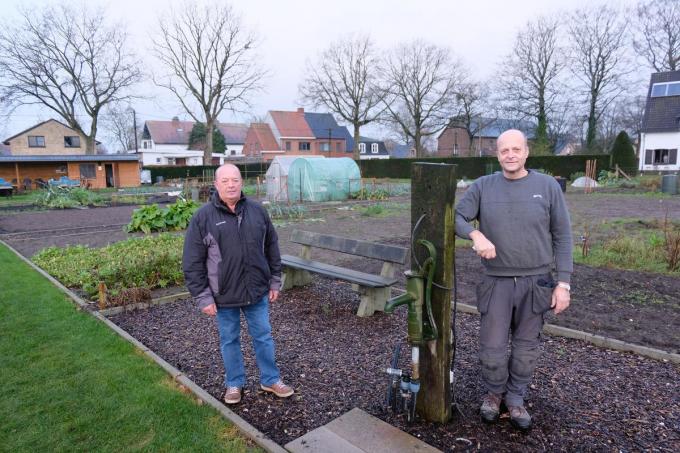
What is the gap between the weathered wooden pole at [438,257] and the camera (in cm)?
275

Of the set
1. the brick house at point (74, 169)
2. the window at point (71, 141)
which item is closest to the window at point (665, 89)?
the brick house at point (74, 169)

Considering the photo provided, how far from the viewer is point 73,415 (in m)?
3.33

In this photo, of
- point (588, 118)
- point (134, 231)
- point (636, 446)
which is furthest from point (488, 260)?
point (588, 118)

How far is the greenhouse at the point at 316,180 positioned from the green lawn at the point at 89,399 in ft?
59.4

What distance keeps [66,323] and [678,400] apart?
226 inches

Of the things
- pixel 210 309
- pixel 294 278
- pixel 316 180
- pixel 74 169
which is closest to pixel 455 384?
pixel 210 309

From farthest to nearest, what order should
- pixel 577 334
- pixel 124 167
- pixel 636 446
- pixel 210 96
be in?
1. pixel 210 96
2. pixel 124 167
3. pixel 577 334
4. pixel 636 446

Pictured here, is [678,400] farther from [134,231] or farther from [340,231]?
[134,231]

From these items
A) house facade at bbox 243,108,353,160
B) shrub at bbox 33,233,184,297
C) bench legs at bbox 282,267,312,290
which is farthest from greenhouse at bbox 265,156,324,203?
house facade at bbox 243,108,353,160

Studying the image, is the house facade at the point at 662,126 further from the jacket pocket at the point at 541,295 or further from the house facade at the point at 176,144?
the house facade at the point at 176,144

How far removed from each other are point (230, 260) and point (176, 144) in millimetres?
72188

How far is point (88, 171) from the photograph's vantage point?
36875 millimetres

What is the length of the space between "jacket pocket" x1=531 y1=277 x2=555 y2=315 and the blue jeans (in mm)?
1828

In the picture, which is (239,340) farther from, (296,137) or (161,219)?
(296,137)
